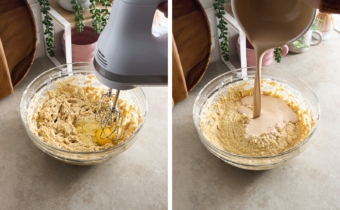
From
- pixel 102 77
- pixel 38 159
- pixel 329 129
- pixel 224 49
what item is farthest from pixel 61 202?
pixel 329 129

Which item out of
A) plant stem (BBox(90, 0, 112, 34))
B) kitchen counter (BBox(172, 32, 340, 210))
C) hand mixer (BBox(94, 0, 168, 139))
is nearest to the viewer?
hand mixer (BBox(94, 0, 168, 139))

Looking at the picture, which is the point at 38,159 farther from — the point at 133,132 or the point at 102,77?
the point at 102,77

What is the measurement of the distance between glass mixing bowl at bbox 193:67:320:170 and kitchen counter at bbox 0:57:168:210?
0.25ft

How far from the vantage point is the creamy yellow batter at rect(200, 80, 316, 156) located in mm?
743

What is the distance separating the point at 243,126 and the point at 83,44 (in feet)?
1.05

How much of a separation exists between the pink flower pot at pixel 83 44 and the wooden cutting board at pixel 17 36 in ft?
0.20

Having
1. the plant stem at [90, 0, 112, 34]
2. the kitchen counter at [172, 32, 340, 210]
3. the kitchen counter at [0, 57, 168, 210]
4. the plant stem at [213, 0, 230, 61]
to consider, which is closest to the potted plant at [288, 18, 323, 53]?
the kitchen counter at [172, 32, 340, 210]

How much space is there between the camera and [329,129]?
828 mm

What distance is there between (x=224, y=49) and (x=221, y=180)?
236 mm

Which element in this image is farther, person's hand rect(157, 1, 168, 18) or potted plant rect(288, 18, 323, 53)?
potted plant rect(288, 18, 323, 53)

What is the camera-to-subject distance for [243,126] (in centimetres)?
77

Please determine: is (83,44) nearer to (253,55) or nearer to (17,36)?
(17,36)

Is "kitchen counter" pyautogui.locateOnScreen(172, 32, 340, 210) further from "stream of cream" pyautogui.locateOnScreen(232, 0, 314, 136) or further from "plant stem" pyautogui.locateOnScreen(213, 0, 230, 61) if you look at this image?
"stream of cream" pyautogui.locateOnScreen(232, 0, 314, 136)

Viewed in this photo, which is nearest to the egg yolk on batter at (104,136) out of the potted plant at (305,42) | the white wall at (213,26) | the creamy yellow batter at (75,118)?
the creamy yellow batter at (75,118)
